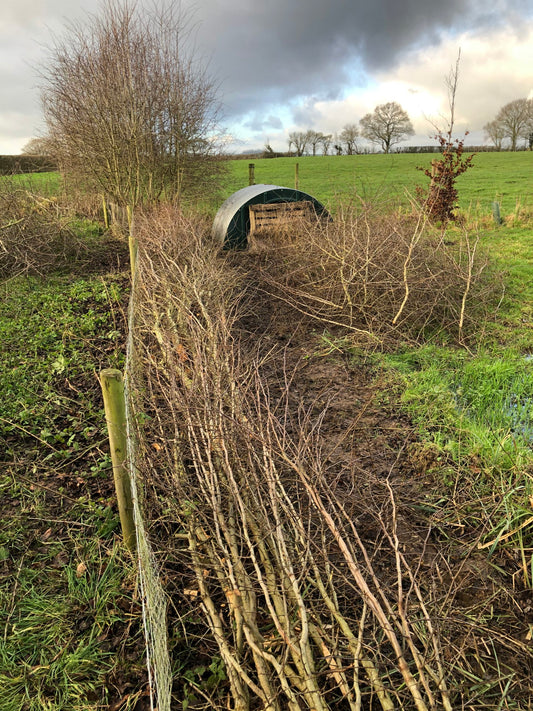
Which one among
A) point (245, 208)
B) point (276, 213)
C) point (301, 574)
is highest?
point (245, 208)

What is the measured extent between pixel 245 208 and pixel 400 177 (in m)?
20.5

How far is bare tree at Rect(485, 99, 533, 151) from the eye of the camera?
4481 centimetres

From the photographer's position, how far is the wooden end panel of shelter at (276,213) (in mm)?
9266

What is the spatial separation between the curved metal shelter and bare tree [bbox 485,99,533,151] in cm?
4561

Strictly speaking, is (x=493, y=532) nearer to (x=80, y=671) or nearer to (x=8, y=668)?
(x=80, y=671)

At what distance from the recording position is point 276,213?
9758 millimetres

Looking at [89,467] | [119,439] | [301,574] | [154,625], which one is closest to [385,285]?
[89,467]

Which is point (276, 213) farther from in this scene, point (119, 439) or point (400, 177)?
point (400, 177)

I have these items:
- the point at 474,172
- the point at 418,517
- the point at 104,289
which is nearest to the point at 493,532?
the point at 418,517

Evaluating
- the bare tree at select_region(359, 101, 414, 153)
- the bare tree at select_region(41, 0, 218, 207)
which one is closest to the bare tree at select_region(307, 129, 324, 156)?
the bare tree at select_region(359, 101, 414, 153)

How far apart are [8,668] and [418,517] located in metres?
2.51

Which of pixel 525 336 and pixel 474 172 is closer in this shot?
pixel 525 336

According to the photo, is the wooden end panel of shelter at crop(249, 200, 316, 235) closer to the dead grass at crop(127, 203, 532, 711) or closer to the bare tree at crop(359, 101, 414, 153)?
the dead grass at crop(127, 203, 532, 711)

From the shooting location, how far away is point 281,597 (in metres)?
2.28
